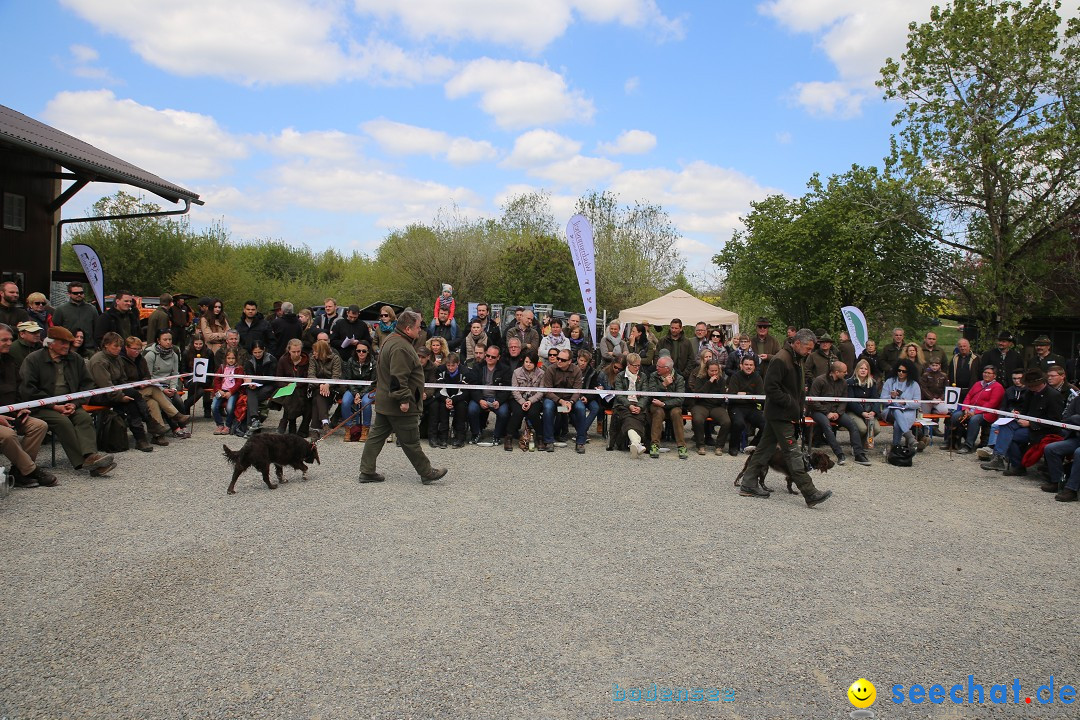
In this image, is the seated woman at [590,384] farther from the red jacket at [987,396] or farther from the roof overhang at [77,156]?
the roof overhang at [77,156]

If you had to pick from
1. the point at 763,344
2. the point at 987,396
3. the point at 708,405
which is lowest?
the point at 708,405

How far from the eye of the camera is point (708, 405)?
10398mm

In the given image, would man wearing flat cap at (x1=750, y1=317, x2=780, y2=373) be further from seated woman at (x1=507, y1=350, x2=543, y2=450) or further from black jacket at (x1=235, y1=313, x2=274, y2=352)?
black jacket at (x1=235, y1=313, x2=274, y2=352)

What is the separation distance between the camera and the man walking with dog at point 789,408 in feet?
23.5

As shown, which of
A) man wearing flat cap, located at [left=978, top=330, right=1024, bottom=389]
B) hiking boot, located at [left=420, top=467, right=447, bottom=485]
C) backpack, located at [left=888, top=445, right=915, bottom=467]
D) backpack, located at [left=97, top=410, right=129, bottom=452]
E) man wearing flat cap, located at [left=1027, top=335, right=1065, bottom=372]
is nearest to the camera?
hiking boot, located at [left=420, top=467, right=447, bottom=485]

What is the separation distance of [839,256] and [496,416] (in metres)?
16.6

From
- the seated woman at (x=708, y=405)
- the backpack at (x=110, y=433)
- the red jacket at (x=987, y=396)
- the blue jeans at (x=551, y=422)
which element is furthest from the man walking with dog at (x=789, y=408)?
the backpack at (x=110, y=433)

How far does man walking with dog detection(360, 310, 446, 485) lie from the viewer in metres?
7.59

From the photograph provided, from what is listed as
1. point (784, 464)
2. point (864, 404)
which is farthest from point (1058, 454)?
point (784, 464)

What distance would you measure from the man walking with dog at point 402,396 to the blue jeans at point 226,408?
3687 mm

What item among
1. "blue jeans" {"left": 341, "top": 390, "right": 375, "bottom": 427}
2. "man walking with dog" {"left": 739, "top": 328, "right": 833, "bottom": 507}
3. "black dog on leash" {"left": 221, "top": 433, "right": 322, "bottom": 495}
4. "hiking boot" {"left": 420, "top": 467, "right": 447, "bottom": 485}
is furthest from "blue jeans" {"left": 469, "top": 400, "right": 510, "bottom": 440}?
"man walking with dog" {"left": 739, "top": 328, "right": 833, "bottom": 507}

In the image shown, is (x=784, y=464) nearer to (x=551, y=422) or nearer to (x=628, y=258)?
(x=551, y=422)

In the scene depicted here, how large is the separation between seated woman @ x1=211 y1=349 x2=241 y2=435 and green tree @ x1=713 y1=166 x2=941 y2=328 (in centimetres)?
1693

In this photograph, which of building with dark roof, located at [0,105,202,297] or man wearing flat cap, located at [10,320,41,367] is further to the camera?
building with dark roof, located at [0,105,202,297]
